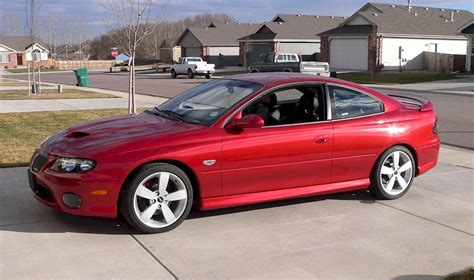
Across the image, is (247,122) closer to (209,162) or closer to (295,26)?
(209,162)

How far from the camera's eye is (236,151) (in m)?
5.14

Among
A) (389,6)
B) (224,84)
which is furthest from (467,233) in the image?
Answer: (389,6)

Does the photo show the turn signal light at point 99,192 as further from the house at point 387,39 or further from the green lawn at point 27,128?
the house at point 387,39

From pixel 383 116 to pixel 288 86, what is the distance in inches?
49.2

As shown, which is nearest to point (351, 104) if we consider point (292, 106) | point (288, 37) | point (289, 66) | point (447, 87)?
point (292, 106)

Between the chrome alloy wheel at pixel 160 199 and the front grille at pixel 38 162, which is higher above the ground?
the front grille at pixel 38 162

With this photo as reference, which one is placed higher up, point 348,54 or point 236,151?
point 348,54

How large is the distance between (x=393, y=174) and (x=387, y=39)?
3959cm

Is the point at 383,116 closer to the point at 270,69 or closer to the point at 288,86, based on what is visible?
the point at 288,86

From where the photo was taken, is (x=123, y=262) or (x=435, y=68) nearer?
(x=123, y=262)

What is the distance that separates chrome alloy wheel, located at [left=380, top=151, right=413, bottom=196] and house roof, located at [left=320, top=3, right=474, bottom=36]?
1509 inches

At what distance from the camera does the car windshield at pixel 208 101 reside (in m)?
5.39

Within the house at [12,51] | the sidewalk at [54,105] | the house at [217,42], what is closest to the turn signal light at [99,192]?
the sidewalk at [54,105]

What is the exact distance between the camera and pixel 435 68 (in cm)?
4272
